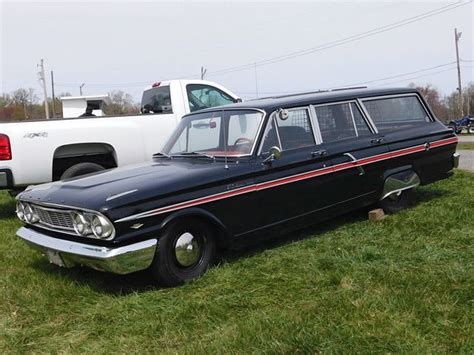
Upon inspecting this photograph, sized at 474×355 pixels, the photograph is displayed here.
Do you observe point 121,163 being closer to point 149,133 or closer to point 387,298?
point 149,133

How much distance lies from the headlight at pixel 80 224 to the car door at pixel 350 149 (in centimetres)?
257

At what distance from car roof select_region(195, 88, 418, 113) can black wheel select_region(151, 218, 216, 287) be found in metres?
1.47

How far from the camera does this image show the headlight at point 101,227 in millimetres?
3875

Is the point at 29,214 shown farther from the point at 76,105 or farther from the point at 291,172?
the point at 76,105

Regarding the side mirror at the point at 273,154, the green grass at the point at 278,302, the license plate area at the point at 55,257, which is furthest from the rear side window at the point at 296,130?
the license plate area at the point at 55,257

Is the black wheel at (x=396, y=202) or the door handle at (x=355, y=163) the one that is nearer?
the door handle at (x=355, y=163)

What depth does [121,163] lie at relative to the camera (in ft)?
23.5

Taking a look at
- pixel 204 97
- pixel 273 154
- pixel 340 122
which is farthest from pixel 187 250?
pixel 204 97

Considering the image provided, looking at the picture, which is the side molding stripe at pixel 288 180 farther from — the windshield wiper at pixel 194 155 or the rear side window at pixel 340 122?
the windshield wiper at pixel 194 155

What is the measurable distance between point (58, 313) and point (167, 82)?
5.36 metres

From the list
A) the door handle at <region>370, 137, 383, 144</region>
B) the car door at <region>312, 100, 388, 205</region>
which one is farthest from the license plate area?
the door handle at <region>370, 137, 383, 144</region>

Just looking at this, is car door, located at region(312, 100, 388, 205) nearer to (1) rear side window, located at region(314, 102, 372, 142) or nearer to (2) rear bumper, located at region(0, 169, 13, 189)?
(1) rear side window, located at region(314, 102, 372, 142)

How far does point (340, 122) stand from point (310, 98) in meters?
0.46

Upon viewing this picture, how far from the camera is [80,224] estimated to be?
13.3 ft
